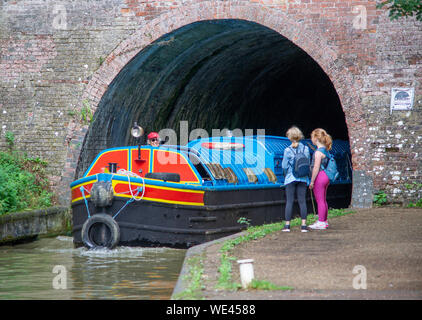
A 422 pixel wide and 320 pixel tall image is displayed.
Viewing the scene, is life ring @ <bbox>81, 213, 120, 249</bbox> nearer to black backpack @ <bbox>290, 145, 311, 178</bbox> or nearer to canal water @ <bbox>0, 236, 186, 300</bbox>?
canal water @ <bbox>0, 236, 186, 300</bbox>

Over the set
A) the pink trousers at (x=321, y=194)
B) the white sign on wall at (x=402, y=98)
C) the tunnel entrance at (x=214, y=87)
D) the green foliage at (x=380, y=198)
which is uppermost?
the tunnel entrance at (x=214, y=87)

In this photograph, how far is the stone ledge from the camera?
12.2 m

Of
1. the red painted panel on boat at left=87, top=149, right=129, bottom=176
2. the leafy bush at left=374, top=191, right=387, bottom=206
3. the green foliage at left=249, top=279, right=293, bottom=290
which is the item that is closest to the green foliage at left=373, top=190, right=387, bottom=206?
the leafy bush at left=374, top=191, right=387, bottom=206

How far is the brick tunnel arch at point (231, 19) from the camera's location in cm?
1398

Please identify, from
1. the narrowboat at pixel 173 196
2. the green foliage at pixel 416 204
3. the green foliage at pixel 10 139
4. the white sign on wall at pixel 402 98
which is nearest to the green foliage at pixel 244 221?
the narrowboat at pixel 173 196

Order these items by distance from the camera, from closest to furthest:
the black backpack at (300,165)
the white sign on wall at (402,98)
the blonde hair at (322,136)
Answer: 1. the black backpack at (300,165)
2. the blonde hair at (322,136)
3. the white sign on wall at (402,98)

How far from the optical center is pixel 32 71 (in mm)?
15633

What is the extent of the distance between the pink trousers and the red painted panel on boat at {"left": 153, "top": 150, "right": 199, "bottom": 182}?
2556 mm

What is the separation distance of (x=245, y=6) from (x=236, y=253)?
7.83m

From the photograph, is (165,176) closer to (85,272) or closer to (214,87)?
(85,272)

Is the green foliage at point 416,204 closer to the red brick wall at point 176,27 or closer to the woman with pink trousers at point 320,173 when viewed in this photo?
the red brick wall at point 176,27

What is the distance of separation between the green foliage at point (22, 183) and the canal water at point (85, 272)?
92 cm
